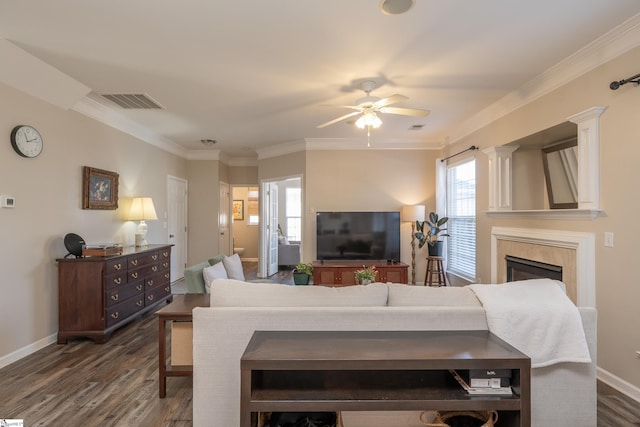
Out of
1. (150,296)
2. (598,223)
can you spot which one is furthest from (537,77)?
(150,296)

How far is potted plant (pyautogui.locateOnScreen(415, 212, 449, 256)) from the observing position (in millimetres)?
5391

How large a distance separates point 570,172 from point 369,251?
3059 millimetres

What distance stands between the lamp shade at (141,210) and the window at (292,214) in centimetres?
470

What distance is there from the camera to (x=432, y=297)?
202 cm

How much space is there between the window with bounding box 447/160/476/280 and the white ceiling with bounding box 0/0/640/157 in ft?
4.03

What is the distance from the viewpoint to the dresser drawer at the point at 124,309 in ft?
11.6

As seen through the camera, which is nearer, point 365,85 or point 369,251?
point 365,85

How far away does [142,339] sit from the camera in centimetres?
357

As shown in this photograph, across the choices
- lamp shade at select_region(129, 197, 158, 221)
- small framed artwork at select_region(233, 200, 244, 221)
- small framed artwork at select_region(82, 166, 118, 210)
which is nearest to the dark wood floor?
small framed artwork at select_region(82, 166, 118, 210)

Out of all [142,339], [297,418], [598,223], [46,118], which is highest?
[46,118]

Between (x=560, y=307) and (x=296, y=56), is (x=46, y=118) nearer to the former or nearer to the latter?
(x=296, y=56)

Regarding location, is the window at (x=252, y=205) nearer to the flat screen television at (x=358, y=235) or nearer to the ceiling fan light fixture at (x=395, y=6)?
the flat screen television at (x=358, y=235)

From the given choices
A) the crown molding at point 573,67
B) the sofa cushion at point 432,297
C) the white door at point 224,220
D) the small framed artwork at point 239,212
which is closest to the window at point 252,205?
the small framed artwork at point 239,212

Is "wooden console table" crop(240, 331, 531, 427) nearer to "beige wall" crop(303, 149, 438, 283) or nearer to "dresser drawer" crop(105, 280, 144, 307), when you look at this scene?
"dresser drawer" crop(105, 280, 144, 307)
